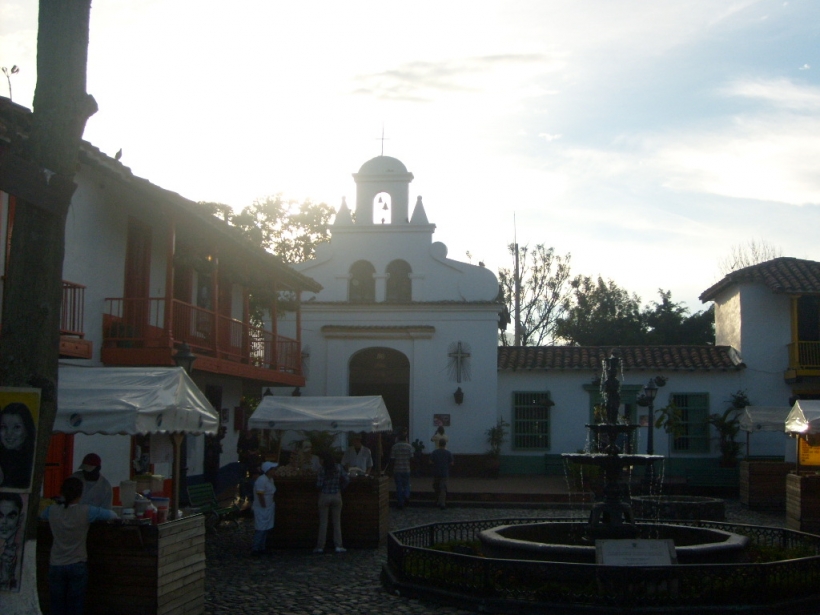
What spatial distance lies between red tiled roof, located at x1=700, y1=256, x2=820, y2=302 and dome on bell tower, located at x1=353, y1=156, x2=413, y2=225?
32.6 ft

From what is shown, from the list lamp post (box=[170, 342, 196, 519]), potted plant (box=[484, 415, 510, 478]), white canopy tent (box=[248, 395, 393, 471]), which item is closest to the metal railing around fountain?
lamp post (box=[170, 342, 196, 519])

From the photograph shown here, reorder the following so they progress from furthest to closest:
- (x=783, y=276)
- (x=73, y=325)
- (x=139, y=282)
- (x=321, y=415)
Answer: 1. (x=783, y=276)
2. (x=139, y=282)
3. (x=321, y=415)
4. (x=73, y=325)

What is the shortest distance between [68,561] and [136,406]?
219cm

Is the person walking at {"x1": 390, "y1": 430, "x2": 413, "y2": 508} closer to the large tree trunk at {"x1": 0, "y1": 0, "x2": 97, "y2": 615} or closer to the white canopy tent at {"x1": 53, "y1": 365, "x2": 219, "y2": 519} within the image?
the white canopy tent at {"x1": 53, "y1": 365, "x2": 219, "y2": 519}

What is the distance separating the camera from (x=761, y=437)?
84.5 feet

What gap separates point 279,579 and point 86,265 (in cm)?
664

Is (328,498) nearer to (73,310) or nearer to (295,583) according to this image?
(295,583)

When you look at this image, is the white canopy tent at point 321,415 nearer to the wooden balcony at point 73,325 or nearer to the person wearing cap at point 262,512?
the person wearing cap at point 262,512

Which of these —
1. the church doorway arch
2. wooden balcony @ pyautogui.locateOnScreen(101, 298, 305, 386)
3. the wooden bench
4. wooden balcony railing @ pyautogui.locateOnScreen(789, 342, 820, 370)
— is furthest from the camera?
the church doorway arch

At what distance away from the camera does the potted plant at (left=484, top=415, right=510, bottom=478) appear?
25.9 metres

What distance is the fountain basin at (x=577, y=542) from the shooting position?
990 centimetres

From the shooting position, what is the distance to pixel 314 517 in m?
13.7

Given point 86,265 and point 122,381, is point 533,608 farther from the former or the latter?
point 86,265

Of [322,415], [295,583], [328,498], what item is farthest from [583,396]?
[295,583]
